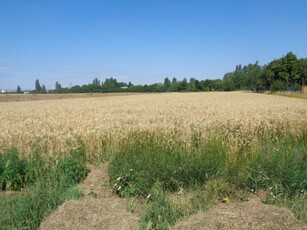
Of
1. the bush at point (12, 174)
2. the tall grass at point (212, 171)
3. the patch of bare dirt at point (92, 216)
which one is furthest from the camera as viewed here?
the bush at point (12, 174)

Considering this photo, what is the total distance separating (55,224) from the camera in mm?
3535

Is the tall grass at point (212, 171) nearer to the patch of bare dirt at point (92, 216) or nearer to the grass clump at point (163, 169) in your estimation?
the grass clump at point (163, 169)

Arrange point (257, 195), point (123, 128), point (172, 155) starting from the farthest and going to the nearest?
point (123, 128) < point (172, 155) < point (257, 195)

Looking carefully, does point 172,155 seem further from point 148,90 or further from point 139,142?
point 148,90

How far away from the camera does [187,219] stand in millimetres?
3541

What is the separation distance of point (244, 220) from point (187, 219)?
76 cm

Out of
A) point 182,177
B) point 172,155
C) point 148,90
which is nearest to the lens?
point 182,177

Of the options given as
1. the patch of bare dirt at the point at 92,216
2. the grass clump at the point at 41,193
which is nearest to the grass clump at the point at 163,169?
the patch of bare dirt at the point at 92,216

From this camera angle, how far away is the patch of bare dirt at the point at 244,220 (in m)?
3.21

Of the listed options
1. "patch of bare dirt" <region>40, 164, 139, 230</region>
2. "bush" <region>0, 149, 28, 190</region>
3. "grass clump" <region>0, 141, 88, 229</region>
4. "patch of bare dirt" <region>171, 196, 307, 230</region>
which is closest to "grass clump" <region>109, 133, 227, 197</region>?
"patch of bare dirt" <region>40, 164, 139, 230</region>

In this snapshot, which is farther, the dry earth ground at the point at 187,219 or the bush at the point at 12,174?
the bush at the point at 12,174

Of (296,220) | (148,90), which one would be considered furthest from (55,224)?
(148,90)

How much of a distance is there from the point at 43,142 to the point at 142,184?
4115 mm

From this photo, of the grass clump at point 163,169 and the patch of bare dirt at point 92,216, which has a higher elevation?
the grass clump at point 163,169
